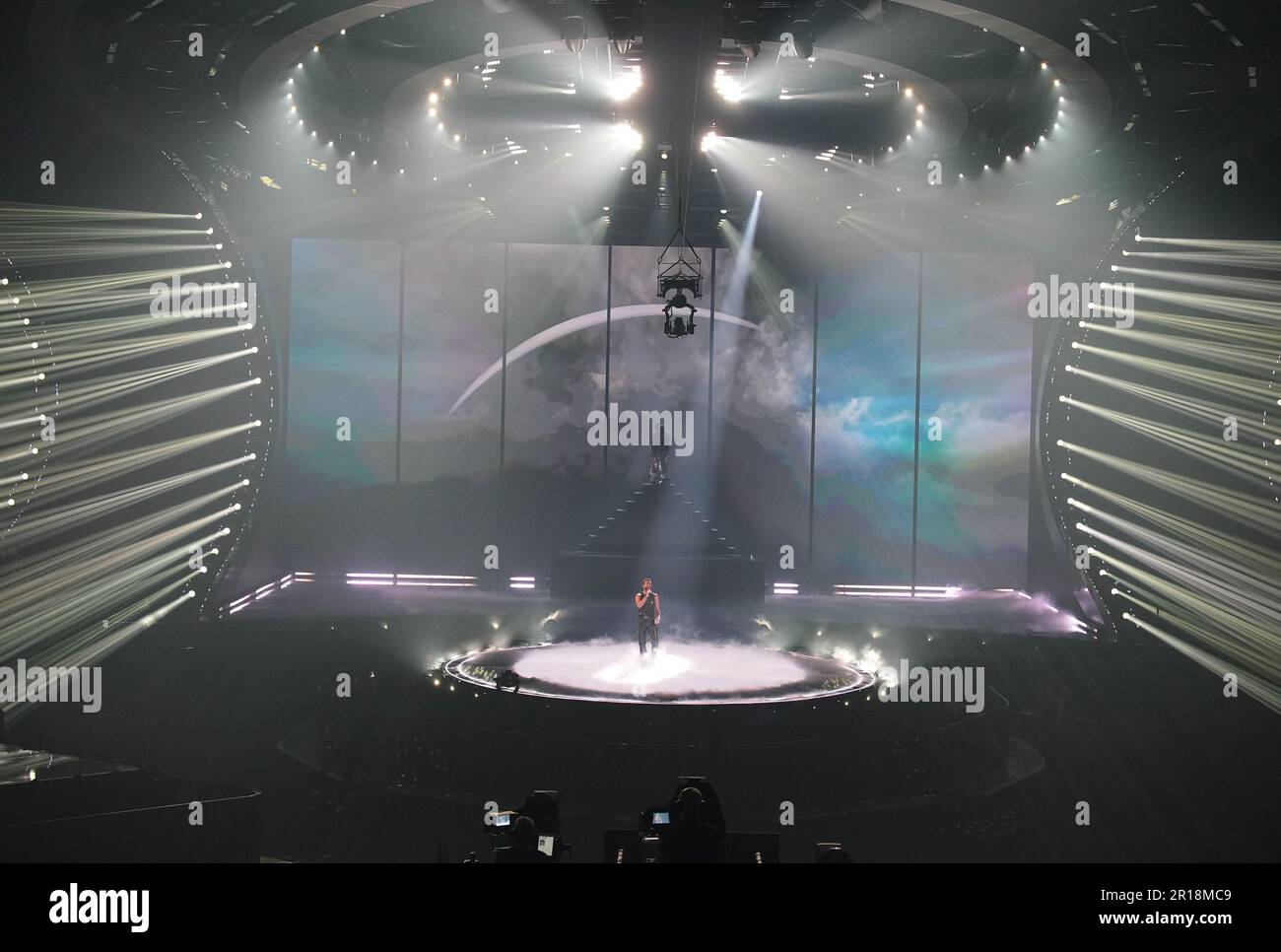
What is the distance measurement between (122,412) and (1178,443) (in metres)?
11.5

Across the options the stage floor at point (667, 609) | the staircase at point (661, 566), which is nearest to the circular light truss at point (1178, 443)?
the stage floor at point (667, 609)

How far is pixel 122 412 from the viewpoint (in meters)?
10.8

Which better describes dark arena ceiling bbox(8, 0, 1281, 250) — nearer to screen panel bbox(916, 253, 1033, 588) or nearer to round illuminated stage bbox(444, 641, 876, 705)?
screen panel bbox(916, 253, 1033, 588)

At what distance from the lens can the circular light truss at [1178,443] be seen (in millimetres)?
9781

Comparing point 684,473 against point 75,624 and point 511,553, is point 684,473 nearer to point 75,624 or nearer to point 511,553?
point 511,553

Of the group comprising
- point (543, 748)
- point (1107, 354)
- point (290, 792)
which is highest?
point (1107, 354)

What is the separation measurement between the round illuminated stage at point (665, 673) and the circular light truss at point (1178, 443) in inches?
151

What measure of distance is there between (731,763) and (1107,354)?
741 cm

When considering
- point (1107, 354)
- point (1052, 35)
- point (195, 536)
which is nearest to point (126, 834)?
point (195, 536)

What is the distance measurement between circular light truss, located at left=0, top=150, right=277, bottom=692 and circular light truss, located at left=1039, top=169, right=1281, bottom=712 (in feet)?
32.2

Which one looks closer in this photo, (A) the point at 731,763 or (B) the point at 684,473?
(A) the point at 731,763

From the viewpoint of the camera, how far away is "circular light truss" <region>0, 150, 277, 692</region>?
941cm

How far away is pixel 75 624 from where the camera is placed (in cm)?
1027
